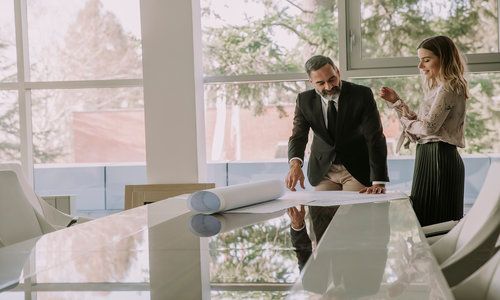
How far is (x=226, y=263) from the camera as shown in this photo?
1.07 metres

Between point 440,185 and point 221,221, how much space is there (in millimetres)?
1822

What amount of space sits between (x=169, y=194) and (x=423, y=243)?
391cm

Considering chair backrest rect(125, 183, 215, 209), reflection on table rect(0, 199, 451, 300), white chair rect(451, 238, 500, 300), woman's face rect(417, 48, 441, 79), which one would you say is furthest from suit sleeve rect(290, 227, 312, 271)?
chair backrest rect(125, 183, 215, 209)

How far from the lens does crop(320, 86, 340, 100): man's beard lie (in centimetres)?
346

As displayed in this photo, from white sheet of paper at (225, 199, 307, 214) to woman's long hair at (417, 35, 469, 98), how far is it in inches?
53.9

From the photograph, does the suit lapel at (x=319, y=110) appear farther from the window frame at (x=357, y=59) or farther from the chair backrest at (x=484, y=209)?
the chair backrest at (x=484, y=209)

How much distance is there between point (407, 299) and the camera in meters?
0.72

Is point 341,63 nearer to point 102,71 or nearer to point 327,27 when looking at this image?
point 327,27

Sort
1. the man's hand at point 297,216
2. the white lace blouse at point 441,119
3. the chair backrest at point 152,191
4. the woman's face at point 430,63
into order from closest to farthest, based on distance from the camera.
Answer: the man's hand at point 297,216
the white lace blouse at point 441,119
the woman's face at point 430,63
the chair backrest at point 152,191

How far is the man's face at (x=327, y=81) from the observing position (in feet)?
11.1

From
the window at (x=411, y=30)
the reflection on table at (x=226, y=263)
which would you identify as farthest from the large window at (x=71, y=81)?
the reflection on table at (x=226, y=263)

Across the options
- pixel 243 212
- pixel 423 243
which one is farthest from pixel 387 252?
pixel 243 212

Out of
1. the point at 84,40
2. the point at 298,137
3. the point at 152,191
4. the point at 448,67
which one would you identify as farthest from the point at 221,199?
the point at 84,40

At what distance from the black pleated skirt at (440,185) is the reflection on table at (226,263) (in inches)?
65.3
